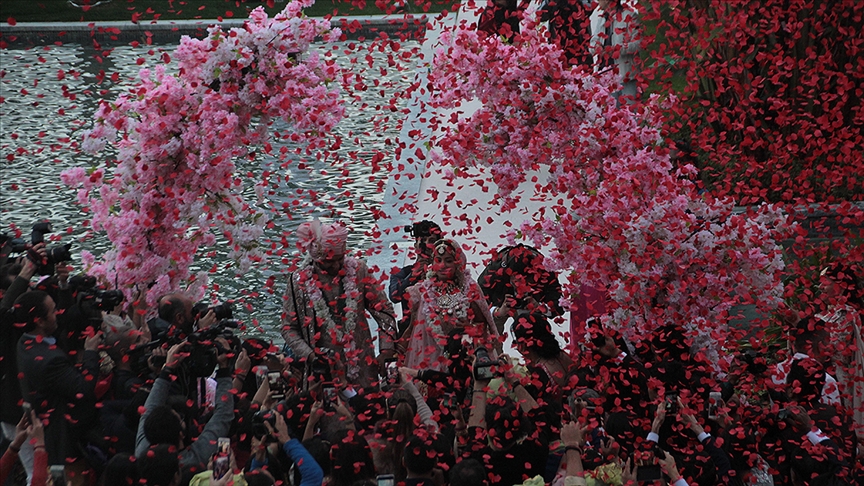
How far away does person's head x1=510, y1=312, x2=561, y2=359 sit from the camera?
634 centimetres

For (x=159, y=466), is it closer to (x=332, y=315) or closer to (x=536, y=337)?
(x=332, y=315)

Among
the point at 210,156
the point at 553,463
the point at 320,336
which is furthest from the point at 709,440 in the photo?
the point at 210,156

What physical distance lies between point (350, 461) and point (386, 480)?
0.63ft

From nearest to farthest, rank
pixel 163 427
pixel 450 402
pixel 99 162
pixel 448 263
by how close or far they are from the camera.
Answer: pixel 163 427, pixel 450 402, pixel 448 263, pixel 99 162

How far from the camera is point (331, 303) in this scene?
22.2 feet

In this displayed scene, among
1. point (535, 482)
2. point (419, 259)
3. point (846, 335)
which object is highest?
point (419, 259)

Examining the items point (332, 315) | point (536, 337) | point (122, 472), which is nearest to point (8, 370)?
point (122, 472)

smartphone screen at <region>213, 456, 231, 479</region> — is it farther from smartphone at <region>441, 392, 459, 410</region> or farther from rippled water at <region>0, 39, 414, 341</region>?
rippled water at <region>0, 39, 414, 341</region>

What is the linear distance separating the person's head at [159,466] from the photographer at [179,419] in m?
0.16

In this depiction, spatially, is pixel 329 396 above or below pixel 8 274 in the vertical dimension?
below

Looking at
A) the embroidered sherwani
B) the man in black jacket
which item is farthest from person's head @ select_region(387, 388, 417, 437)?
the man in black jacket

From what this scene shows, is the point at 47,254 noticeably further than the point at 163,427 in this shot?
Yes

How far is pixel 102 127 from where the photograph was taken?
657 centimetres

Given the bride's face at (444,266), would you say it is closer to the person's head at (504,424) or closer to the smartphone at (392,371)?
the smartphone at (392,371)
